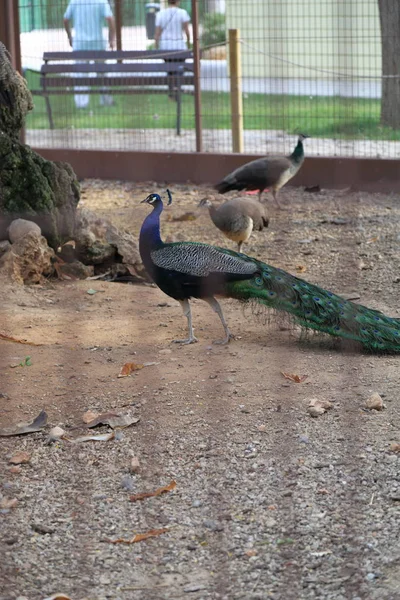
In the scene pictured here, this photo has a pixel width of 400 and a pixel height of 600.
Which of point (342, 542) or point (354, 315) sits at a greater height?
point (354, 315)

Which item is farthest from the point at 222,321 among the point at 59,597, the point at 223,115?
the point at 223,115

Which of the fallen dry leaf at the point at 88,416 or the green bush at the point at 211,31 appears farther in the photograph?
the green bush at the point at 211,31

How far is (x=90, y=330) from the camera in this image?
4555mm

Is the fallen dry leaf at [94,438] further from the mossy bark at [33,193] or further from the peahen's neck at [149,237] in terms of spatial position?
the mossy bark at [33,193]

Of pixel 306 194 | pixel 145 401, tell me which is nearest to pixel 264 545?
pixel 145 401

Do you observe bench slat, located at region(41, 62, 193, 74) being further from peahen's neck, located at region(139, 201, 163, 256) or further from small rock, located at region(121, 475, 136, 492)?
small rock, located at region(121, 475, 136, 492)

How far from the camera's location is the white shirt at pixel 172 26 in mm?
8938

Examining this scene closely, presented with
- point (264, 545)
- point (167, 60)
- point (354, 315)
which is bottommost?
point (264, 545)

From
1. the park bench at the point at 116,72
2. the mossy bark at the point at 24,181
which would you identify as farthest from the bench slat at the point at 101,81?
the mossy bark at the point at 24,181

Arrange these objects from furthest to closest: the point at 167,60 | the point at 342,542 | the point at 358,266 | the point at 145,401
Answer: the point at 167,60
the point at 358,266
the point at 145,401
the point at 342,542

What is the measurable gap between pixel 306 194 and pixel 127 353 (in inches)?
170

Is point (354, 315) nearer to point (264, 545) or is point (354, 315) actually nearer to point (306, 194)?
point (264, 545)

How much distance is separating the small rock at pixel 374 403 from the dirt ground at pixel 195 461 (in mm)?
33

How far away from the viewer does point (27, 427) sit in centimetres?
341
